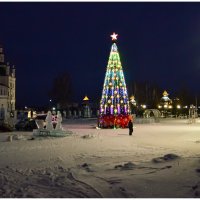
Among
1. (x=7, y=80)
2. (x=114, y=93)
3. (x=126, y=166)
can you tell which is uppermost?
(x=7, y=80)

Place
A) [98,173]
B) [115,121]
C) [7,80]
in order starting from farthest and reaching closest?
[7,80]
[115,121]
[98,173]

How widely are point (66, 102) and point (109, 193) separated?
7812 centimetres

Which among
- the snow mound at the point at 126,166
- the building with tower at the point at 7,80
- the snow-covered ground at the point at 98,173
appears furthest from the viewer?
the building with tower at the point at 7,80

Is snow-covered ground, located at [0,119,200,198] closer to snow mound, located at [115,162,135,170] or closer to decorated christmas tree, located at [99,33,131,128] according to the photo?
snow mound, located at [115,162,135,170]

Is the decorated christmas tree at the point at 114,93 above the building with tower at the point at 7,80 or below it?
below

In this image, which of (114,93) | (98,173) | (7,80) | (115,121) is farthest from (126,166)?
(7,80)

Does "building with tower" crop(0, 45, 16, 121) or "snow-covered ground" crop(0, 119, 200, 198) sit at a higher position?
"building with tower" crop(0, 45, 16, 121)

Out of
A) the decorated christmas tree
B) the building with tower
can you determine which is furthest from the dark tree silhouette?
the decorated christmas tree

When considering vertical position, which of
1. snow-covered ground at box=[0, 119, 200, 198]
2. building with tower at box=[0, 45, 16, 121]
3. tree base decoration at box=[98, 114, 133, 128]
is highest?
building with tower at box=[0, 45, 16, 121]

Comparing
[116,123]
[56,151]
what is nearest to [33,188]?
[56,151]

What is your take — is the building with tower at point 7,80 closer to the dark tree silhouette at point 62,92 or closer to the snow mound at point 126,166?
the dark tree silhouette at point 62,92

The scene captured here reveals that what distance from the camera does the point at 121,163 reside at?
1391 cm

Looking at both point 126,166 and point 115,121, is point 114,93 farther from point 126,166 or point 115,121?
point 126,166

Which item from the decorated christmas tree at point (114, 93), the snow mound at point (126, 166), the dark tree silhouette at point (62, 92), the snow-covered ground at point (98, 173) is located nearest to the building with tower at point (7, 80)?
the dark tree silhouette at point (62, 92)
